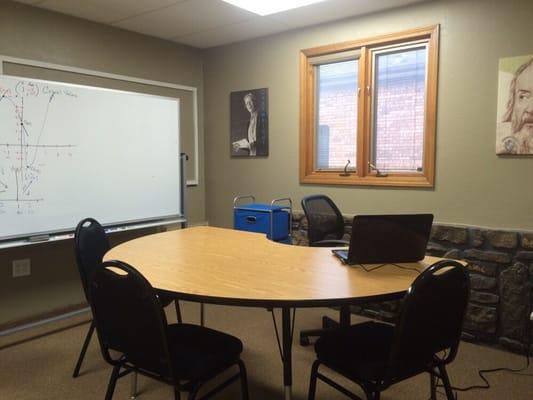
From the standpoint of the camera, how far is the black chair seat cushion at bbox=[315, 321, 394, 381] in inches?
64.6

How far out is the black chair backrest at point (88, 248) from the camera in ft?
7.73

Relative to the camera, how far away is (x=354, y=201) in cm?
365

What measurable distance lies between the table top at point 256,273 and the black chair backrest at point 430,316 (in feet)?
0.48

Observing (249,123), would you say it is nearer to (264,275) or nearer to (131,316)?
(264,275)

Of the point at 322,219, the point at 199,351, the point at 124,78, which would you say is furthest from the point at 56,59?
the point at 199,351

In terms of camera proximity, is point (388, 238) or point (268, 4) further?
point (268, 4)

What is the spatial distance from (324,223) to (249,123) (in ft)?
4.81

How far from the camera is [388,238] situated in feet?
6.34

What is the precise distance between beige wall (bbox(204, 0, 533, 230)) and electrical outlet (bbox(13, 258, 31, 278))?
86.8 inches

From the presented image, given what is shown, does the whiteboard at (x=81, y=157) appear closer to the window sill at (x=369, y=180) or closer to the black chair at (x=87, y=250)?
the black chair at (x=87, y=250)

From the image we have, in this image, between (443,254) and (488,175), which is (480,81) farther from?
(443,254)

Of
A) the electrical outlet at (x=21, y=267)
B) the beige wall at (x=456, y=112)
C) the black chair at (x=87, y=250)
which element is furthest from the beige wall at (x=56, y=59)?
the beige wall at (x=456, y=112)

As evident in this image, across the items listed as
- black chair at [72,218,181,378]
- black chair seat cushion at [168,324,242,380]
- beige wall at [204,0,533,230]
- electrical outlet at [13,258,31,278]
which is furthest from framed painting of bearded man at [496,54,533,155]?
electrical outlet at [13,258,31,278]

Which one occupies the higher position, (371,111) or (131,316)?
(371,111)
